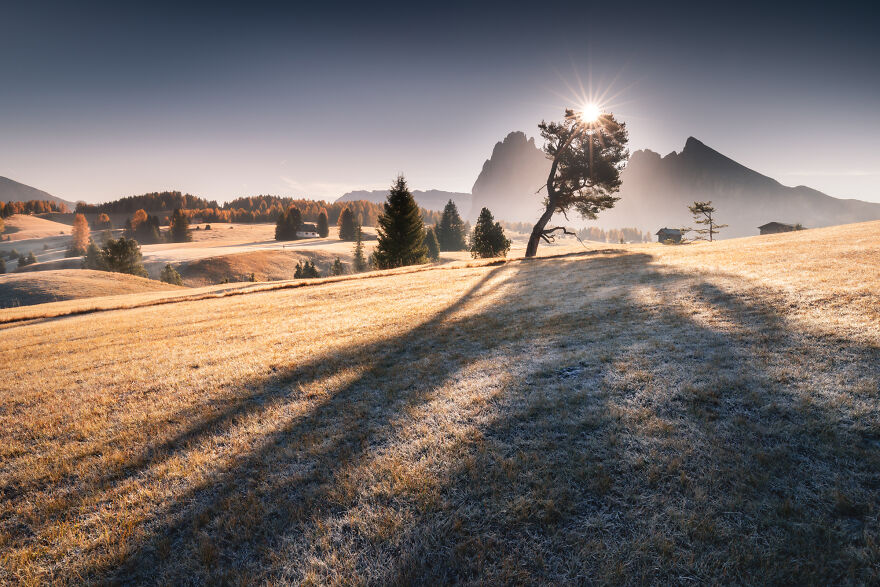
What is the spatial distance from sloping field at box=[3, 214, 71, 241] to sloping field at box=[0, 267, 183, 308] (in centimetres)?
13322

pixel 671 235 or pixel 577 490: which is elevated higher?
pixel 671 235

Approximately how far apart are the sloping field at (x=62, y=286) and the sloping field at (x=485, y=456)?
42.6 metres

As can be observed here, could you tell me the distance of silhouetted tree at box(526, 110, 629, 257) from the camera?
27.0 metres

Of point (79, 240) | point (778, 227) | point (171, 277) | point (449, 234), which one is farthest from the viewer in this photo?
point (449, 234)

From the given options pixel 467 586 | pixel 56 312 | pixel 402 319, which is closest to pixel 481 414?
pixel 467 586

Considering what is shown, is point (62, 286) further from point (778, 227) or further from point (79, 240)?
point (778, 227)

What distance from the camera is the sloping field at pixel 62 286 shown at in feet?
121

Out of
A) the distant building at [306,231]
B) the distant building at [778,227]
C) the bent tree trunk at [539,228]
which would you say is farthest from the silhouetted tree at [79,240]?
the distant building at [778,227]

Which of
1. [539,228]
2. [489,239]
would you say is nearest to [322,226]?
[489,239]

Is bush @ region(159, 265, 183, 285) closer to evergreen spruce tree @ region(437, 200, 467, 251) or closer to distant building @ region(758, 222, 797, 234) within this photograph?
evergreen spruce tree @ region(437, 200, 467, 251)

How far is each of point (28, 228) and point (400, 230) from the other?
19190cm

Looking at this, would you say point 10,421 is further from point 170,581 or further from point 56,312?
point 56,312

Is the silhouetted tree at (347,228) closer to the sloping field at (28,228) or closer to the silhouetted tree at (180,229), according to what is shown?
the silhouetted tree at (180,229)

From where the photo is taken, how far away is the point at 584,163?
2750 cm
